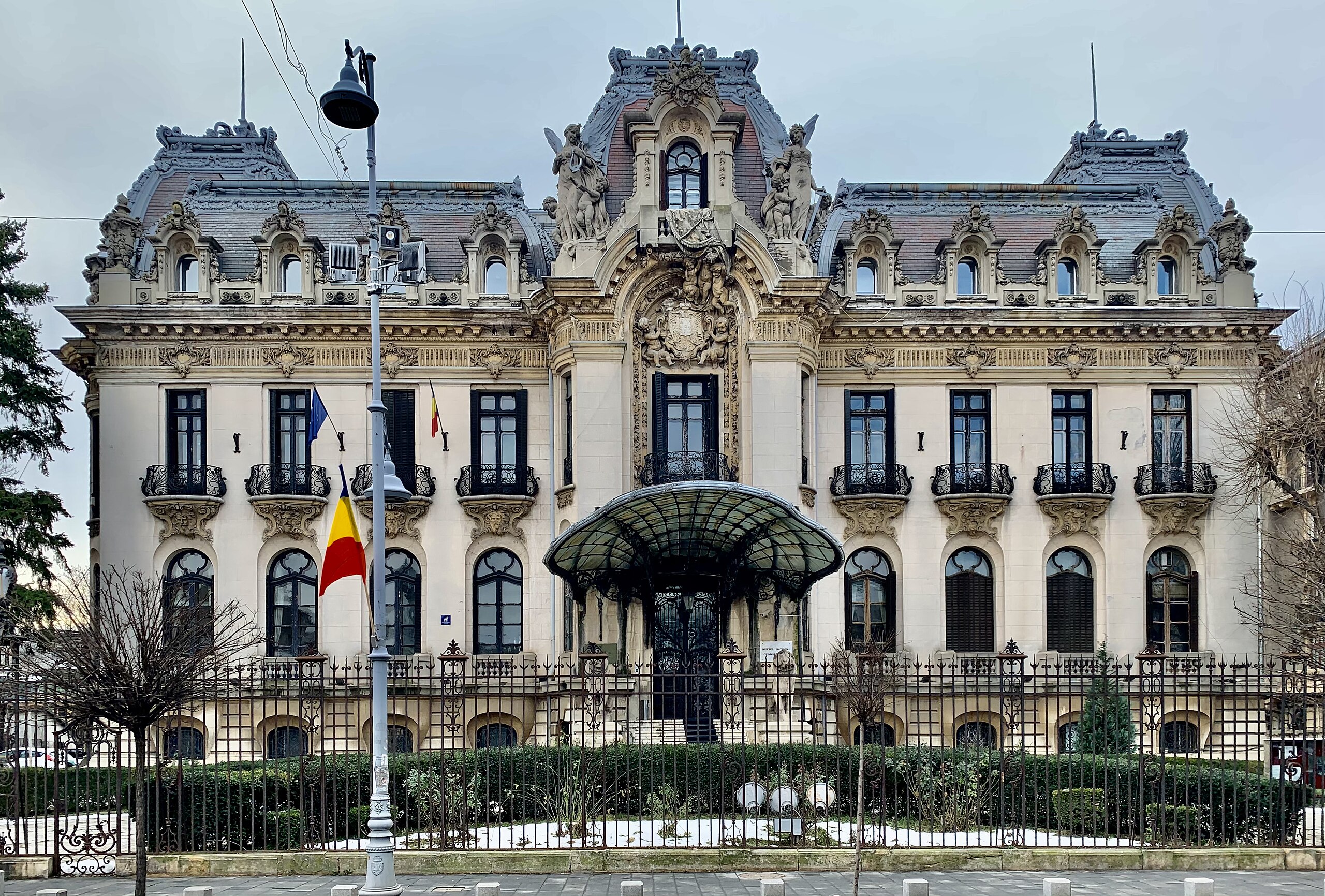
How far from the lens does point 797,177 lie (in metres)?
31.3

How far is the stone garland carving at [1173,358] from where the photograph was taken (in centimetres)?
3331

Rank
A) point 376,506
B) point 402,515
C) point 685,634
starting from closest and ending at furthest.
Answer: point 376,506 → point 685,634 → point 402,515

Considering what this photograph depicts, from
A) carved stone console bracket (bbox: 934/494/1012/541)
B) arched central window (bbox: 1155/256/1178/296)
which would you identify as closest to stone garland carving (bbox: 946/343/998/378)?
carved stone console bracket (bbox: 934/494/1012/541)

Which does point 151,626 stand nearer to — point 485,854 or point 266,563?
point 485,854

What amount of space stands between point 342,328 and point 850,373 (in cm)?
1533

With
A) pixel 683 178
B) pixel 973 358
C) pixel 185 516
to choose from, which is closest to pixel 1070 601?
pixel 973 358

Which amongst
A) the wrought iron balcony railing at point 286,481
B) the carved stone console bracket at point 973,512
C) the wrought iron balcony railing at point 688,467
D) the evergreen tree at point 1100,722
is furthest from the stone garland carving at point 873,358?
the wrought iron balcony railing at point 286,481

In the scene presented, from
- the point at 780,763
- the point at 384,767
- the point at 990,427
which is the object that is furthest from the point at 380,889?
the point at 990,427

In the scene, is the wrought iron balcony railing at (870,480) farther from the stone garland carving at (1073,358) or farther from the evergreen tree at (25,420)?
the evergreen tree at (25,420)

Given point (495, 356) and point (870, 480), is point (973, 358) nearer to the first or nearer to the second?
point (870, 480)

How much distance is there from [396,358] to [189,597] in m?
9.11

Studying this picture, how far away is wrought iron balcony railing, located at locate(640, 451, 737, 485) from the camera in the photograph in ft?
99.3

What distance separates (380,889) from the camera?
45.0 ft

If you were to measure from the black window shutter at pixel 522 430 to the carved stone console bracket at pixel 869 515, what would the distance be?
9.42 meters
